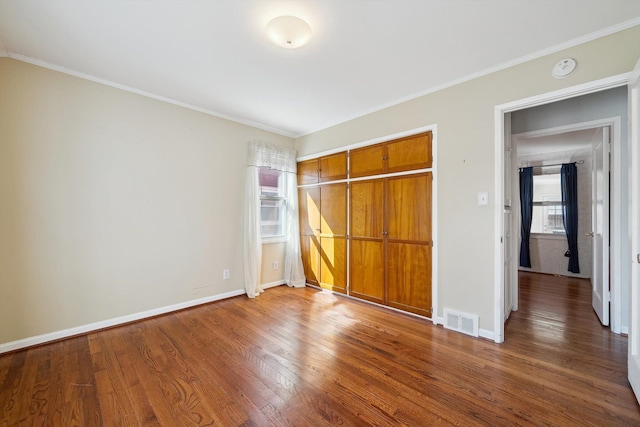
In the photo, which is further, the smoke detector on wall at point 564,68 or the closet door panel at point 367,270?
the closet door panel at point 367,270

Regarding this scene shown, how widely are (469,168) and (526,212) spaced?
402 cm

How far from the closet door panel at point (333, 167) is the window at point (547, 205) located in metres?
4.50

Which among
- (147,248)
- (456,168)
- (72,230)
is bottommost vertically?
(147,248)

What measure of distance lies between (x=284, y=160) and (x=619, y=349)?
14.0 feet

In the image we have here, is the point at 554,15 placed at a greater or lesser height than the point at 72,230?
greater

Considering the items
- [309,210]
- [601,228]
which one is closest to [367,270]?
[309,210]

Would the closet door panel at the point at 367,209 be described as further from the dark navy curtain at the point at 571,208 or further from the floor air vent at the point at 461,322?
the dark navy curtain at the point at 571,208

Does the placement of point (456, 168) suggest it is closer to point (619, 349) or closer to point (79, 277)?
point (619, 349)

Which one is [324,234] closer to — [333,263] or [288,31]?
[333,263]

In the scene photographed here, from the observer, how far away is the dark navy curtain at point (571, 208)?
4902mm

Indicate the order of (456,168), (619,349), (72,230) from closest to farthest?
(619,349) < (72,230) < (456,168)

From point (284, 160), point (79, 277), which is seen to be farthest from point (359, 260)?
point (79, 277)

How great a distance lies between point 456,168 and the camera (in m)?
2.69

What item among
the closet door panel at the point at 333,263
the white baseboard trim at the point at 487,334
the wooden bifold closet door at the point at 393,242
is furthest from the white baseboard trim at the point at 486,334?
the closet door panel at the point at 333,263
